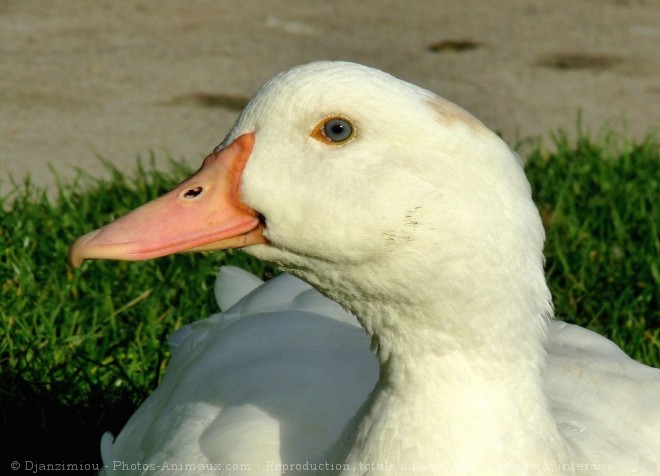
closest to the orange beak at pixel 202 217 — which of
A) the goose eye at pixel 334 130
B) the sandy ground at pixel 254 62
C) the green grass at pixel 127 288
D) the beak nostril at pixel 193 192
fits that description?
the beak nostril at pixel 193 192

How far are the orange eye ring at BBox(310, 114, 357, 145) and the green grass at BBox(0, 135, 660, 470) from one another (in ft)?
5.92

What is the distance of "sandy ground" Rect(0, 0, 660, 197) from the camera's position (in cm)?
599

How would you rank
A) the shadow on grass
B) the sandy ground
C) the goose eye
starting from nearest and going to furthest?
the goose eye, the shadow on grass, the sandy ground

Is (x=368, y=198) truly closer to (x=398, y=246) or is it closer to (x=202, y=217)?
(x=398, y=246)

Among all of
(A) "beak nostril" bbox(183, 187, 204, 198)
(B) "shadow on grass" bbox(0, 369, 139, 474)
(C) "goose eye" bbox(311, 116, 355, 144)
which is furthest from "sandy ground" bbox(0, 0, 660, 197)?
(C) "goose eye" bbox(311, 116, 355, 144)

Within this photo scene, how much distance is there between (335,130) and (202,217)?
1.02ft

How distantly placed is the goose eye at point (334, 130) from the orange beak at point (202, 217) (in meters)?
0.14

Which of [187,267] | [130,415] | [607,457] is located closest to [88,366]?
[130,415]

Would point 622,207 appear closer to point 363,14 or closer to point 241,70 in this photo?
point 241,70

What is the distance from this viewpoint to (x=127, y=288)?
434cm

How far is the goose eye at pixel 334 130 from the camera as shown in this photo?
2242 mm

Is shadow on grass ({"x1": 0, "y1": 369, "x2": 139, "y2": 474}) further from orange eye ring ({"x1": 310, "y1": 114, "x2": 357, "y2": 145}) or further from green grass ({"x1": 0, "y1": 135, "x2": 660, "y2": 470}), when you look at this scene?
orange eye ring ({"x1": 310, "y1": 114, "x2": 357, "y2": 145})

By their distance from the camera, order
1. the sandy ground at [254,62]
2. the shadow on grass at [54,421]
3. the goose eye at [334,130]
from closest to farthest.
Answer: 1. the goose eye at [334,130]
2. the shadow on grass at [54,421]
3. the sandy ground at [254,62]

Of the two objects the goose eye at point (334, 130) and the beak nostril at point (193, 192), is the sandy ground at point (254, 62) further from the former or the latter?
the goose eye at point (334, 130)
